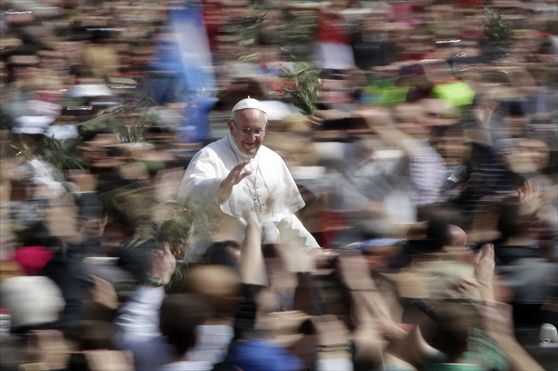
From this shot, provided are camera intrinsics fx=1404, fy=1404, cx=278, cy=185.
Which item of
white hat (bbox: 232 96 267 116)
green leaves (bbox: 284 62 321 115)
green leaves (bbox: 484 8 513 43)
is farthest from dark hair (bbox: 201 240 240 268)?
green leaves (bbox: 484 8 513 43)

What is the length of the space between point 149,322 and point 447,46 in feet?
14.7

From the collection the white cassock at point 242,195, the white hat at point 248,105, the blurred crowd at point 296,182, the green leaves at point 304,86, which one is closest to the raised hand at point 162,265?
the blurred crowd at point 296,182

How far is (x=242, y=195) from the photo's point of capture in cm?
706

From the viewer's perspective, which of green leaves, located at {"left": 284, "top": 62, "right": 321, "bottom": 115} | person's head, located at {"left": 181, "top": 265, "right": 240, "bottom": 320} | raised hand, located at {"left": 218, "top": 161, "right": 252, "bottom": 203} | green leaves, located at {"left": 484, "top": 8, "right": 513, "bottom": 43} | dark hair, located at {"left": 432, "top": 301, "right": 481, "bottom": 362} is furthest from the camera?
green leaves, located at {"left": 484, "top": 8, "right": 513, "bottom": 43}

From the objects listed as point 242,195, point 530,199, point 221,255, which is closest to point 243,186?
point 242,195

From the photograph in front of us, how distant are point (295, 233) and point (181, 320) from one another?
207 cm

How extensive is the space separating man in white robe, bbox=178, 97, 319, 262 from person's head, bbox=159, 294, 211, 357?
164cm

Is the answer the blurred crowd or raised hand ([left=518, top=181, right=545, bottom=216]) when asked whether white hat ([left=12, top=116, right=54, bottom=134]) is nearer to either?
the blurred crowd

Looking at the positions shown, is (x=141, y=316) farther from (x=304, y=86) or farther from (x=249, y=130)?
(x=304, y=86)

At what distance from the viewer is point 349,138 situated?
24.0ft

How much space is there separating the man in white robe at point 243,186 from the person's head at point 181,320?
164 cm

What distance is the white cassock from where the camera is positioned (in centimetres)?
672

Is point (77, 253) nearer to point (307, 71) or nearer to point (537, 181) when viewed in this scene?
point (537, 181)

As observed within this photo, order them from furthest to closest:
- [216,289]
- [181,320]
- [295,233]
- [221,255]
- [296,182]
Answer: [296,182] → [295,233] → [221,255] → [216,289] → [181,320]
